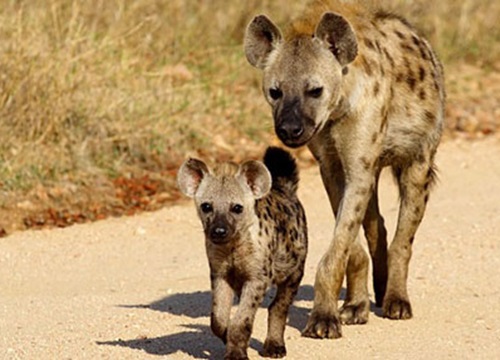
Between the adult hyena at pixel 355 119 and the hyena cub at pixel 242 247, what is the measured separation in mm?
469

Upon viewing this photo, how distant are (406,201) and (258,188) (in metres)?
1.49

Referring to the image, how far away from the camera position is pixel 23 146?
973cm

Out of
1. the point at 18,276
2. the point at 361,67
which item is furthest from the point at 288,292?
the point at 18,276

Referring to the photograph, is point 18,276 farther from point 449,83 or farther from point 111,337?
point 449,83

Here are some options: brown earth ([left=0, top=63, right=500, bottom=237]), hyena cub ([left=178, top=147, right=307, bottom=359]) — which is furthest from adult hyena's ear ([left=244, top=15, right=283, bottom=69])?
brown earth ([left=0, top=63, right=500, bottom=237])

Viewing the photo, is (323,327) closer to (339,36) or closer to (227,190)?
(227,190)

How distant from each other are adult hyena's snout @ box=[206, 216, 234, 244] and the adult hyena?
0.78 metres

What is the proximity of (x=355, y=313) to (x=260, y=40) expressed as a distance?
144 cm

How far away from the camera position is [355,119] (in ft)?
21.1

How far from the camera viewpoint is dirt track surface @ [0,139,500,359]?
5965mm

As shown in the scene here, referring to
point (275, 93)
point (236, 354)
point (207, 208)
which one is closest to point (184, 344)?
point (236, 354)

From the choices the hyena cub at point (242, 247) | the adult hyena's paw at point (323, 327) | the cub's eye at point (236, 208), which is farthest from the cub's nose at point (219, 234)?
the adult hyena's paw at point (323, 327)

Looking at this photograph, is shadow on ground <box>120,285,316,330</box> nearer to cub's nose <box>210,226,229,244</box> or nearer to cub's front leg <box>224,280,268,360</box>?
cub's front leg <box>224,280,268,360</box>

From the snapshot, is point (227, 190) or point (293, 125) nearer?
point (227, 190)
